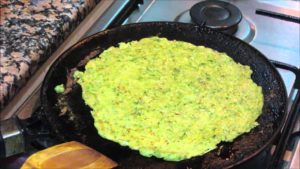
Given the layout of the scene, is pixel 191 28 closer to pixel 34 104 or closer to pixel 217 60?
pixel 217 60

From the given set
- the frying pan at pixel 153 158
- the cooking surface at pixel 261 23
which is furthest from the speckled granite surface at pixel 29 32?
the cooking surface at pixel 261 23

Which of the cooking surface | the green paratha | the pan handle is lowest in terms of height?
the cooking surface

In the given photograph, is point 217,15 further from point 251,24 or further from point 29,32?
point 29,32

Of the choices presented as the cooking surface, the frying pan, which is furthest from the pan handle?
the cooking surface

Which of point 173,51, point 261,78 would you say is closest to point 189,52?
point 173,51

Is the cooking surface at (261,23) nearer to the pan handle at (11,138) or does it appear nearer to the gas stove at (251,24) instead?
the gas stove at (251,24)

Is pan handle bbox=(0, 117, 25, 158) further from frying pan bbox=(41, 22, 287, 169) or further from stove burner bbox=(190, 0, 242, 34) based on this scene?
stove burner bbox=(190, 0, 242, 34)

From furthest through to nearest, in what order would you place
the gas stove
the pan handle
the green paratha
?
the gas stove
the green paratha
the pan handle
